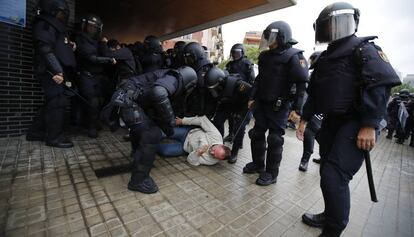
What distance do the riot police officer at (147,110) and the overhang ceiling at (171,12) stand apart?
11.6 feet

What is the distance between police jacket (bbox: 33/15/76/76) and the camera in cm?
306

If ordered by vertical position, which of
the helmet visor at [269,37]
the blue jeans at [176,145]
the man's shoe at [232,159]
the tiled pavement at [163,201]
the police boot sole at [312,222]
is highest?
the helmet visor at [269,37]

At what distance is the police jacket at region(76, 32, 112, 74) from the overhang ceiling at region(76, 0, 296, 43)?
3107 mm

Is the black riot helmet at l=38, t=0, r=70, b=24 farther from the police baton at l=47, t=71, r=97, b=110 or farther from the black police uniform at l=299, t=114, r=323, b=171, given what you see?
the black police uniform at l=299, t=114, r=323, b=171

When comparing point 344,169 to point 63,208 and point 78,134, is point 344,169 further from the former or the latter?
point 78,134

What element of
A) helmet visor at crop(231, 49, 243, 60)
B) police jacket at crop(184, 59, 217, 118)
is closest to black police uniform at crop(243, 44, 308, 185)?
police jacket at crop(184, 59, 217, 118)

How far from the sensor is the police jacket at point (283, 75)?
265cm

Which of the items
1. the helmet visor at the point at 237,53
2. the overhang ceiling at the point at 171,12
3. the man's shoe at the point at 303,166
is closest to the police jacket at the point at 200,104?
the helmet visor at the point at 237,53

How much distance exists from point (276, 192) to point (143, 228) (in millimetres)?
1700

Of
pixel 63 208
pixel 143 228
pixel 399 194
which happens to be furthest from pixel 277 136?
pixel 63 208

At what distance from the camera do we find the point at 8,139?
138 inches

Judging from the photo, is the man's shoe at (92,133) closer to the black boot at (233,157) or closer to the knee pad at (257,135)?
the black boot at (233,157)

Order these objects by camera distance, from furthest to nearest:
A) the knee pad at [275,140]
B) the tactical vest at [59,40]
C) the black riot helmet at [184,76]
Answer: the tactical vest at [59,40] → the knee pad at [275,140] → the black riot helmet at [184,76]

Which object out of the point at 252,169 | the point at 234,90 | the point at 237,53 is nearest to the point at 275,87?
the point at 234,90
